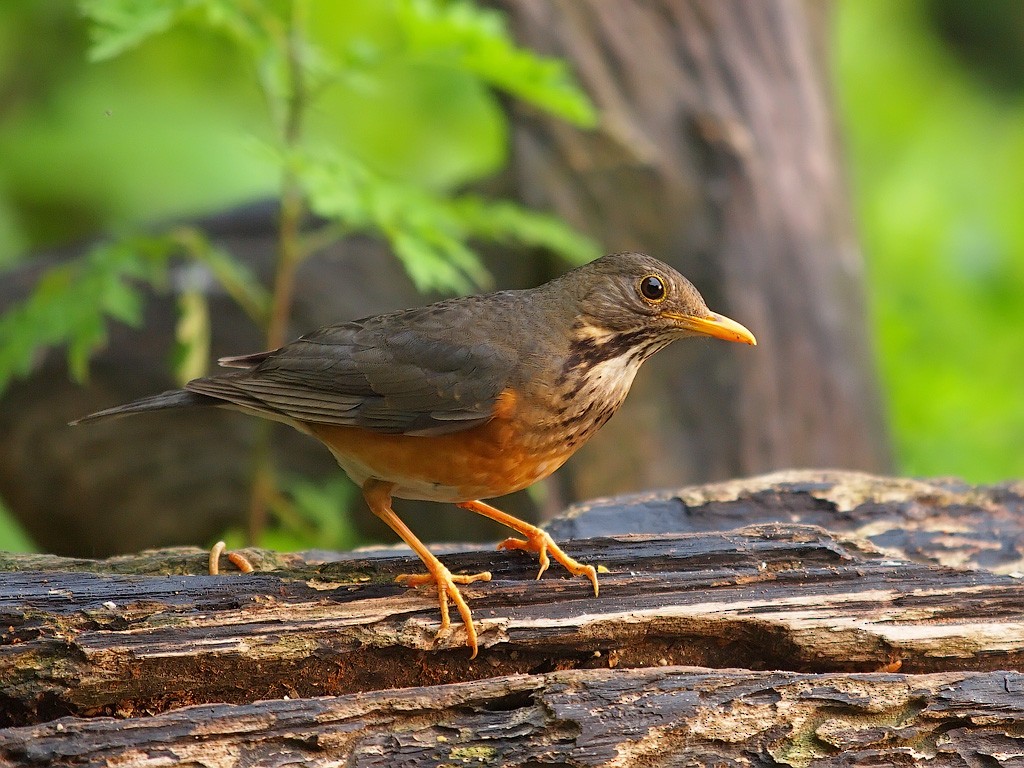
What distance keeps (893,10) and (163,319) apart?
10851 mm

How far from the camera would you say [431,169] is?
11492 millimetres

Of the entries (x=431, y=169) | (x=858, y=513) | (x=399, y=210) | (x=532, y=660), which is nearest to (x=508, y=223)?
(x=399, y=210)

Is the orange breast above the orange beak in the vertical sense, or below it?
below

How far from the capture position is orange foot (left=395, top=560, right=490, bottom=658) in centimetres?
401

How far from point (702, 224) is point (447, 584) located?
15.1 feet

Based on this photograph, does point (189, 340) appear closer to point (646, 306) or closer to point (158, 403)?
point (158, 403)

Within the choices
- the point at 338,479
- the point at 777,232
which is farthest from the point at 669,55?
the point at 338,479

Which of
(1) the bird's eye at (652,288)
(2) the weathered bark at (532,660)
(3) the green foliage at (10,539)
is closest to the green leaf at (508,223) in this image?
(1) the bird's eye at (652,288)

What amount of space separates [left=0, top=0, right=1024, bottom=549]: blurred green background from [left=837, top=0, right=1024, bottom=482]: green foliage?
2 cm

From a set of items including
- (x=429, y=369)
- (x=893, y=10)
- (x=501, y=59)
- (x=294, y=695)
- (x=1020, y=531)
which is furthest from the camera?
(x=893, y=10)

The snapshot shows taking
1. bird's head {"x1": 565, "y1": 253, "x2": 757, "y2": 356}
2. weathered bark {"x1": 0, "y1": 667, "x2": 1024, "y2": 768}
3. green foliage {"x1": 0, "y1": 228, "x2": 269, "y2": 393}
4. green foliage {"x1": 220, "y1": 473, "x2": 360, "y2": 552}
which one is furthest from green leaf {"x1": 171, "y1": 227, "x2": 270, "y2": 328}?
weathered bark {"x1": 0, "y1": 667, "x2": 1024, "y2": 768}

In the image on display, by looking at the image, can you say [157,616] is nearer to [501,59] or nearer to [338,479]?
[501,59]

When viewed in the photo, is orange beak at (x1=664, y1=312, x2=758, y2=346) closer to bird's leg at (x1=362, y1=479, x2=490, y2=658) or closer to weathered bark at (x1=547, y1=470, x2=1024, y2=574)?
weathered bark at (x1=547, y1=470, x2=1024, y2=574)

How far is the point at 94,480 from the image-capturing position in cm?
848
